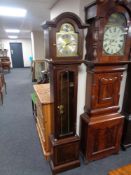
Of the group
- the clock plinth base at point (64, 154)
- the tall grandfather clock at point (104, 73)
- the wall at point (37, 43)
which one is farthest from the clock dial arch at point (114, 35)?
the wall at point (37, 43)

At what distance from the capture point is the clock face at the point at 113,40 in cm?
159

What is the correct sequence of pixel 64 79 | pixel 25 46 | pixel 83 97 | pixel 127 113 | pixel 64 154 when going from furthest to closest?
pixel 25 46, pixel 127 113, pixel 83 97, pixel 64 154, pixel 64 79

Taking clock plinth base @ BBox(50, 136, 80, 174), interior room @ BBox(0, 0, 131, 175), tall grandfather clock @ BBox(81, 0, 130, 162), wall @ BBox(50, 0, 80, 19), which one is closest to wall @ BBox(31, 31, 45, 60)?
interior room @ BBox(0, 0, 131, 175)

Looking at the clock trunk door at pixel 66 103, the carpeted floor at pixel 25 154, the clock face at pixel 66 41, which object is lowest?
the carpeted floor at pixel 25 154

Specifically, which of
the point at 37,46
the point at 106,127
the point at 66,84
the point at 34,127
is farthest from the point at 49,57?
the point at 37,46

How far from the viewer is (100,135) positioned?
6.10 feet

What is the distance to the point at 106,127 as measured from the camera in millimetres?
1847

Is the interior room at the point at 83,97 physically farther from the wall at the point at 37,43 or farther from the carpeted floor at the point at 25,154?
the wall at the point at 37,43

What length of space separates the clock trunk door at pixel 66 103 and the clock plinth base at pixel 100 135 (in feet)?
0.65

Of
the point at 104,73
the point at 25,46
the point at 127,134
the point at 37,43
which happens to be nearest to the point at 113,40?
the point at 104,73

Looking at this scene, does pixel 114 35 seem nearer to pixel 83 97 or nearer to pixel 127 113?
pixel 83 97

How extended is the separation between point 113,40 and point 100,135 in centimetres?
120

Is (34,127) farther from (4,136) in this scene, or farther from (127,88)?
(127,88)

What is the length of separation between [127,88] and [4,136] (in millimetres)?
2216
